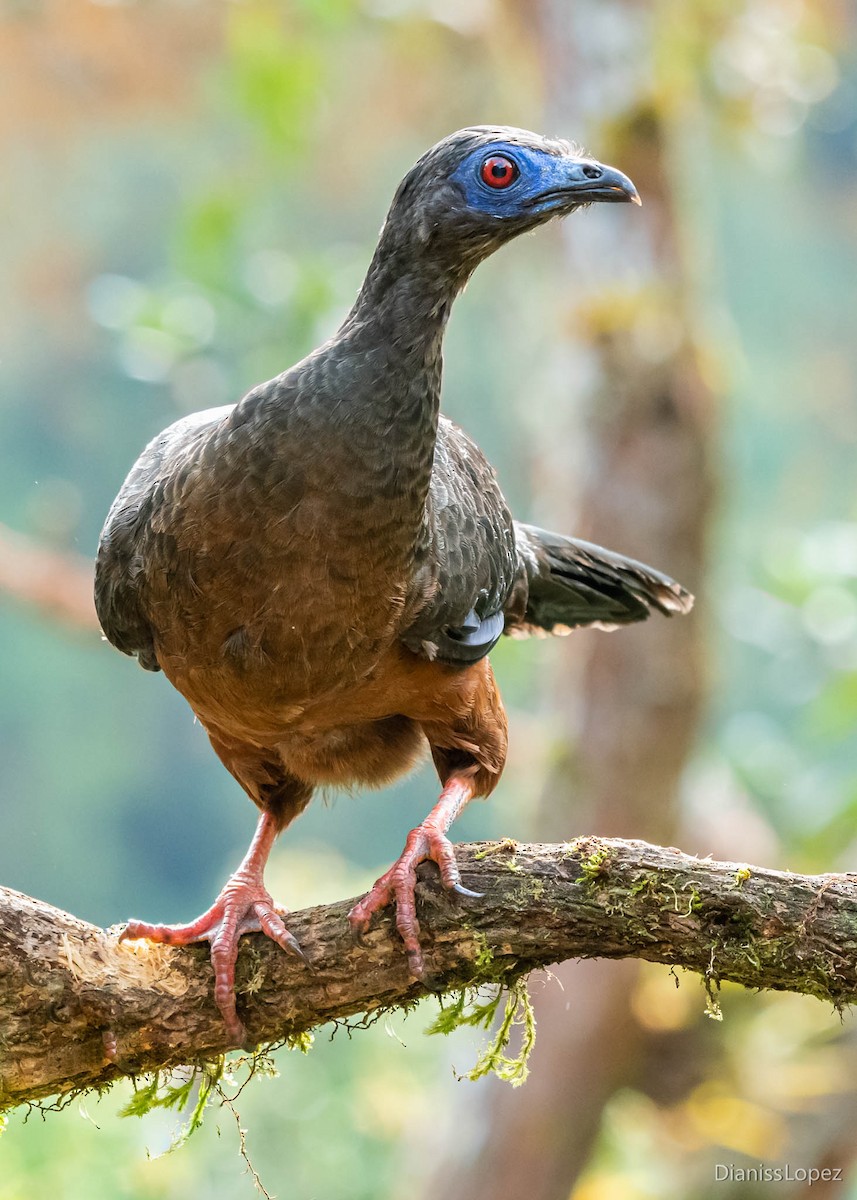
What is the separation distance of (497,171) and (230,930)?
2063 mm

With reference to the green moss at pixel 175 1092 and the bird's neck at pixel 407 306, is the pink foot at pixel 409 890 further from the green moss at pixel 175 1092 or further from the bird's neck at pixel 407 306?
the bird's neck at pixel 407 306

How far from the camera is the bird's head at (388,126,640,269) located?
10.0 ft

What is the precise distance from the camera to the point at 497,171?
3.05 m

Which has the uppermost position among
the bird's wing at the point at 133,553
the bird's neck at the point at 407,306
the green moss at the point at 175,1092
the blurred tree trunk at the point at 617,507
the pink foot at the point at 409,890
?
the blurred tree trunk at the point at 617,507

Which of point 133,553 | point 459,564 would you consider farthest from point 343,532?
point 133,553

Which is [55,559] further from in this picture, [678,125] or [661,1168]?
[661,1168]

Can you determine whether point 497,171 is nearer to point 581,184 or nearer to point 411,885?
point 581,184

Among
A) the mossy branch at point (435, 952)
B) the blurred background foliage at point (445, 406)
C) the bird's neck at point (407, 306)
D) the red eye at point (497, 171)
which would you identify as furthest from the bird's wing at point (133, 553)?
the blurred background foliage at point (445, 406)

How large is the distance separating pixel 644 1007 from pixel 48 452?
805 centimetres

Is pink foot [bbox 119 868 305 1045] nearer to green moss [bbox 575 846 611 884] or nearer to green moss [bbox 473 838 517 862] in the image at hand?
green moss [bbox 473 838 517 862]

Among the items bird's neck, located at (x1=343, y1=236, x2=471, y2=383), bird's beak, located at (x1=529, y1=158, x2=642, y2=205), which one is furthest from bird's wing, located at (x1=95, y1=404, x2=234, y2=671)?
bird's beak, located at (x1=529, y1=158, x2=642, y2=205)

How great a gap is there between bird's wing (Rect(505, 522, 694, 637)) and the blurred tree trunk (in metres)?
2.85

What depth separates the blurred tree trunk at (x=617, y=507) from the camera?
24.2ft

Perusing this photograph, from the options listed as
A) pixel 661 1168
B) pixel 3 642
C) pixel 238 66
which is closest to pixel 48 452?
pixel 3 642
